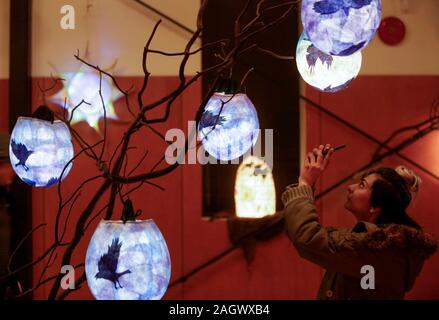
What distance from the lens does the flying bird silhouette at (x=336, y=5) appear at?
5.68ft

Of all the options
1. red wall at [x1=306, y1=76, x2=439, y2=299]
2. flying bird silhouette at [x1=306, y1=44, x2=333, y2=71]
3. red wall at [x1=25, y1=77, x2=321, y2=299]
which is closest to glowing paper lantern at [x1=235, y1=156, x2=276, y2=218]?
red wall at [x1=25, y1=77, x2=321, y2=299]

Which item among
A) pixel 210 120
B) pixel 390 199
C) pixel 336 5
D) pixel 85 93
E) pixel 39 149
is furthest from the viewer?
pixel 85 93

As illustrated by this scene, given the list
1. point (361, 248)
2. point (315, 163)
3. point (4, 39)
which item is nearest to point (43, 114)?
point (315, 163)

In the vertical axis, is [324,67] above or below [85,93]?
below

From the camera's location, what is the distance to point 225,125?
204cm

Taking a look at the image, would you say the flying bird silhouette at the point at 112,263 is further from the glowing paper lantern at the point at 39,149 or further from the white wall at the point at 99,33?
the white wall at the point at 99,33

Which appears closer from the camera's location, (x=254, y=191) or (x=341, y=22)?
(x=341, y=22)

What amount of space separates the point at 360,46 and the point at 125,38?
114 inches

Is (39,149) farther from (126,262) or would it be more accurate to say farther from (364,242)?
(364,242)

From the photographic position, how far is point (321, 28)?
5.82ft

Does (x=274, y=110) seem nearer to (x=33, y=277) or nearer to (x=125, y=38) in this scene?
(x=125, y=38)

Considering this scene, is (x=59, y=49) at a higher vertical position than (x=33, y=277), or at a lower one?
higher
